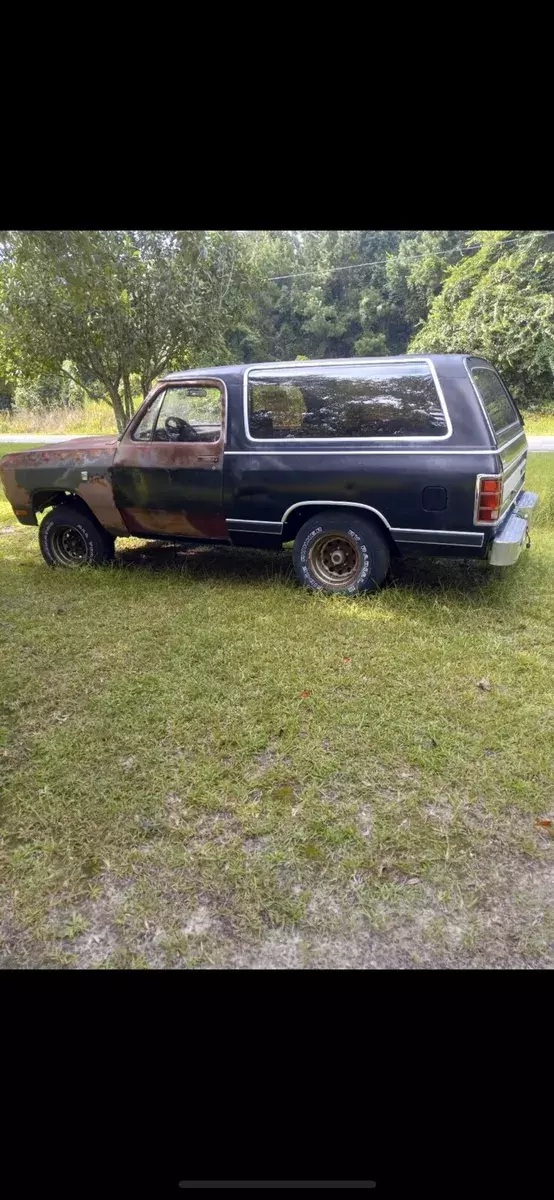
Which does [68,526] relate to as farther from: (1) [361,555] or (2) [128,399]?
(2) [128,399]

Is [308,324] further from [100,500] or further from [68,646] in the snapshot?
[68,646]

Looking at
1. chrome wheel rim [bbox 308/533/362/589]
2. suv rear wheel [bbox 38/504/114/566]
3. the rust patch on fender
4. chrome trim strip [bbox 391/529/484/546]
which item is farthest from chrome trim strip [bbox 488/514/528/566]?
suv rear wheel [bbox 38/504/114/566]

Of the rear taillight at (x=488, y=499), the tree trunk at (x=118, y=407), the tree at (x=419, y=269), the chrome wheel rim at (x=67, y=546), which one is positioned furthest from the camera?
the tree at (x=419, y=269)

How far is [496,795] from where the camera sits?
8.13 ft

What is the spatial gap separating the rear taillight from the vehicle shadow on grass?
0.89 metres

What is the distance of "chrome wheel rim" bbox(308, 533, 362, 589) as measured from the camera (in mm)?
4457

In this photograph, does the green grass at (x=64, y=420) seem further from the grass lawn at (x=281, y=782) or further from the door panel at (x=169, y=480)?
the grass lawn at (x=281, y=782)

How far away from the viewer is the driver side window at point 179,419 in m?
4.76

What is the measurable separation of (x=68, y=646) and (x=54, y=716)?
2.72ft

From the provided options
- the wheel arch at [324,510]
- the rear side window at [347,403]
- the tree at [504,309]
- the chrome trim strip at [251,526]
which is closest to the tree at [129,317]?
the rear side window at [347,403]

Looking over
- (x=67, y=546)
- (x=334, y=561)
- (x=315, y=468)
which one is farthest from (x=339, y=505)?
(x=67, y=546)

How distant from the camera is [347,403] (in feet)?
13.8

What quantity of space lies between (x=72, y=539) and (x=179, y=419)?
1.49 m

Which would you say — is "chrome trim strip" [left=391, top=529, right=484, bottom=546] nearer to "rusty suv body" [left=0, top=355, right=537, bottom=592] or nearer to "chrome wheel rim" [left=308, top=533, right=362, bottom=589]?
"rusty suv body" [left=0, top=355, right=537, bottom=592]
